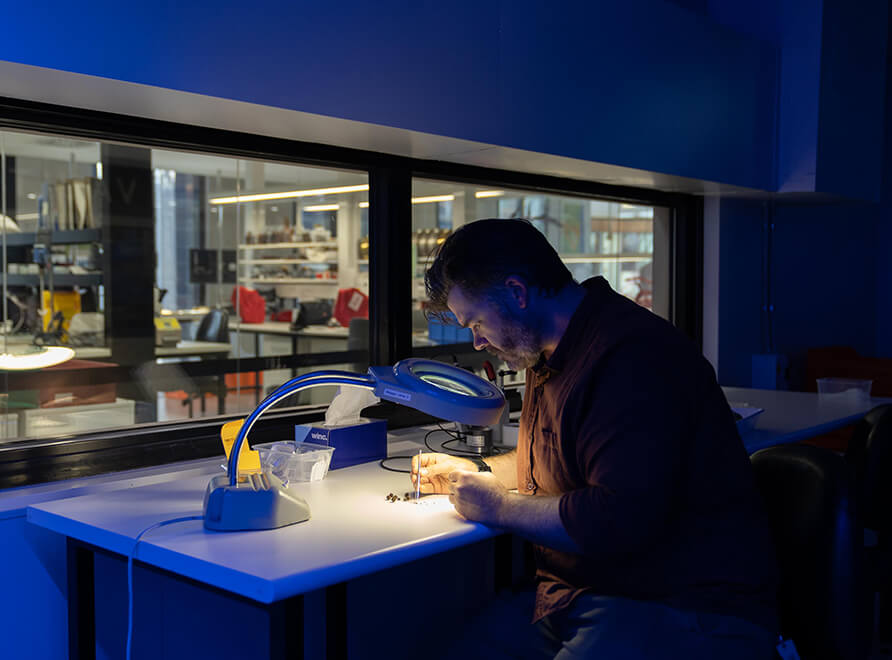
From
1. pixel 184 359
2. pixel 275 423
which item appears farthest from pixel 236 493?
pixel 184 359

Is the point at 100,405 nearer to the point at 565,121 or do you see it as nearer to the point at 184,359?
the point at 184,359

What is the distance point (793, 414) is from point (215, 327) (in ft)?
18.9

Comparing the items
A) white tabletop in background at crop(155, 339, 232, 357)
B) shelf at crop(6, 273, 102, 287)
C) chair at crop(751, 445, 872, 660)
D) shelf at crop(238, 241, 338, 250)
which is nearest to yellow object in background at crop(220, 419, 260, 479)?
chair at crop(751, 445, 872, 660)

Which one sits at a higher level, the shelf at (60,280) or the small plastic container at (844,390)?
the shelf at (60,280)

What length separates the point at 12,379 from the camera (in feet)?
17.5

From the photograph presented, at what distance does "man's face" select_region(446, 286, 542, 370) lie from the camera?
157 centimetres

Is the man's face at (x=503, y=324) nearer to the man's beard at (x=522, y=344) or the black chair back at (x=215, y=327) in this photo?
the man's beard at (x=522, y=344)

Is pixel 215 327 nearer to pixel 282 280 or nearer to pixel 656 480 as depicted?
pixel 282 280

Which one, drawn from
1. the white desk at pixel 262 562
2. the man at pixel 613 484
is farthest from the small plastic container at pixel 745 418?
the man at pixel 613 484

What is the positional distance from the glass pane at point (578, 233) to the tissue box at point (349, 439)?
1321 millimetres

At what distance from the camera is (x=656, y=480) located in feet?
4.28

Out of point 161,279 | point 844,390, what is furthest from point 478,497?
point 161,279

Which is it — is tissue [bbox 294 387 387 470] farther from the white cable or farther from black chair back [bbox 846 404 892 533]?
black chair back [bbox 846 404 892 533]

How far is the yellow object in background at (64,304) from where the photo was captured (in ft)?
19.8
